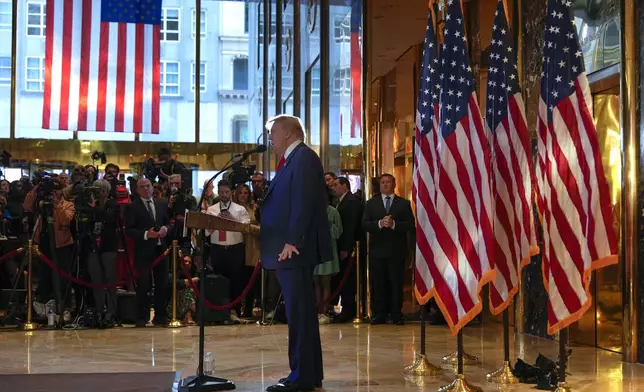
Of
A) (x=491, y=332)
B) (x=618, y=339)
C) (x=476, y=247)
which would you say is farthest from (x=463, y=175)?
(x=491, y=332)

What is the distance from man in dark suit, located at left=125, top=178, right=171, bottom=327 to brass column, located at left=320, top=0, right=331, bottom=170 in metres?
Answer: 4.37

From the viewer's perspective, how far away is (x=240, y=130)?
23875mm

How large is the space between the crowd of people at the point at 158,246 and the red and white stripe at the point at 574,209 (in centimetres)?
507

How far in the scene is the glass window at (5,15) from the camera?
71.3ft

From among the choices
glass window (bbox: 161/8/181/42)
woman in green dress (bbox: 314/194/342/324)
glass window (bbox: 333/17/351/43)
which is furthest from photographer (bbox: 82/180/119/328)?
glass window (bbox: 161/8/181/42)

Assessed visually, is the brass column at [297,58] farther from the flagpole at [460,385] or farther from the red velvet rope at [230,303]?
the flagpole at [460,385]

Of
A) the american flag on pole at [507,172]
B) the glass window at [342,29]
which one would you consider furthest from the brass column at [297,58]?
the american flag on pole at [507,172]

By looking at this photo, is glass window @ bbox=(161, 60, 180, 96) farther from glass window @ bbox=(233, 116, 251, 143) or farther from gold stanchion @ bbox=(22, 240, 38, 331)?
gold stanchion @ bbox=(22, 240, 38, 331)

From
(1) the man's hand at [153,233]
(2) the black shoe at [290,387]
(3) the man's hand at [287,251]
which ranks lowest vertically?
(2) the black shoe at [290,387]

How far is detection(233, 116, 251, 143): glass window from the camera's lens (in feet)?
77.7

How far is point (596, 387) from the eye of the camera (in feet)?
21.9

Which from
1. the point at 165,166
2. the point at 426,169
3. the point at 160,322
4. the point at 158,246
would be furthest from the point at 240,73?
the point at 426,169

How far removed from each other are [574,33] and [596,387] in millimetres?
2638

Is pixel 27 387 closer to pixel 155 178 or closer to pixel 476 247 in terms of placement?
pixel 476 247
